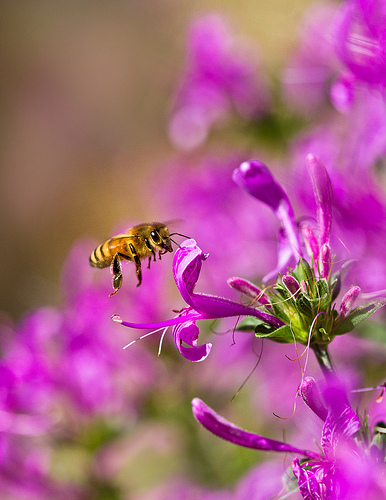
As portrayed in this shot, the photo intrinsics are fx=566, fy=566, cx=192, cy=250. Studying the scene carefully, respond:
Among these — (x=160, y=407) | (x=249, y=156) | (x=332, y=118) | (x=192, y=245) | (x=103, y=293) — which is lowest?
(x=160, y=407)

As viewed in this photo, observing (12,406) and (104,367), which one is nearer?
(12,406)

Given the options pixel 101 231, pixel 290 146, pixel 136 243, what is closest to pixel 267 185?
pixel 136 243

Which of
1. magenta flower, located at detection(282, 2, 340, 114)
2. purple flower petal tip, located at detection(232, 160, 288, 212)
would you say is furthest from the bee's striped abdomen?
magenta flower, located at detection(282, 2, 340, 114)

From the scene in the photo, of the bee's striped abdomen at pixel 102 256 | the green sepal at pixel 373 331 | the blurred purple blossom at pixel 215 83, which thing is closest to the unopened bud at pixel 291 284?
the green sepal at pixel 373 331

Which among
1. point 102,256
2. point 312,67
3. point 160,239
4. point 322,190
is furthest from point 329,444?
point 312,67

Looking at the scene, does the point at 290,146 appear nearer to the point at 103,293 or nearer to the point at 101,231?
the point at 103,293

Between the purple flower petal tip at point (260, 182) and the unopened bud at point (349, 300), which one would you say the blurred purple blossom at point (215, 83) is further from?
the unopened bud at point (349, 300)

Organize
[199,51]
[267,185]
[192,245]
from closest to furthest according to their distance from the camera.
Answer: [192,245], [267,185], [199,51]
